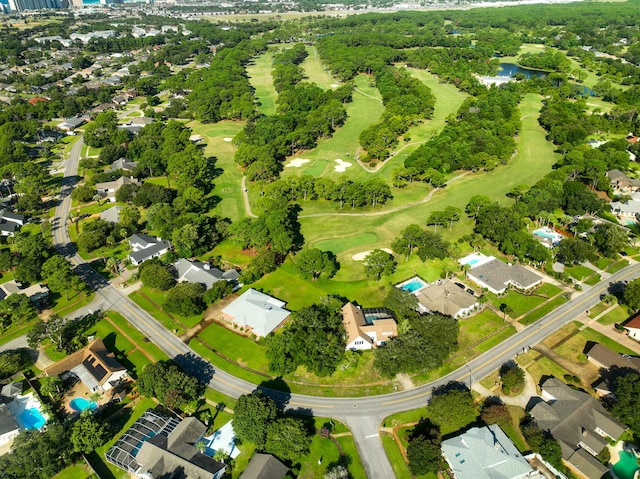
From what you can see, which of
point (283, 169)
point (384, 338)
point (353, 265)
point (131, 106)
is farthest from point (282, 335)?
point (131, 106)

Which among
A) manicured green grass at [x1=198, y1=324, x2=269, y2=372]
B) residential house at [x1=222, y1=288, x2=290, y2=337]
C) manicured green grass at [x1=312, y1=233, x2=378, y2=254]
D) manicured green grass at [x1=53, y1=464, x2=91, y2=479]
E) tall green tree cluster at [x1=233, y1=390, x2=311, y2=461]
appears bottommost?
manicured green grass at [x1=312, y1=233, x2=378, y2=254]

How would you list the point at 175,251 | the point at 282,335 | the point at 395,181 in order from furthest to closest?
the point at 395,181 → the point at 175,251 → the point at 282,335

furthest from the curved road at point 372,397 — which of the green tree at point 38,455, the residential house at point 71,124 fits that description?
the residential house at point 71,124

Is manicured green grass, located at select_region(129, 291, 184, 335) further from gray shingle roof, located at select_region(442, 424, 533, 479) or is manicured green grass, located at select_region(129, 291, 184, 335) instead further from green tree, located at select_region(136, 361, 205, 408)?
gray shingle roof, located at select_region(442, 424, 533, 479)

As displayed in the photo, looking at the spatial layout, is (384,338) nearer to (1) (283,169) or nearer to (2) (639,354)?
(2) (639,354)

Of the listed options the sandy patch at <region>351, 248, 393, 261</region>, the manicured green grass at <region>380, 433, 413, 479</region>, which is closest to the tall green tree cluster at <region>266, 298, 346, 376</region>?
the manicured green grass at <region>380, 433, 413, 479</region>

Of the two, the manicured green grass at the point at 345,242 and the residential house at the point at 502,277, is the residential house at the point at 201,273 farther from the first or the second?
the residential house at the point at 502,277

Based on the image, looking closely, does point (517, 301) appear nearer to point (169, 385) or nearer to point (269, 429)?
point (269, 429)
